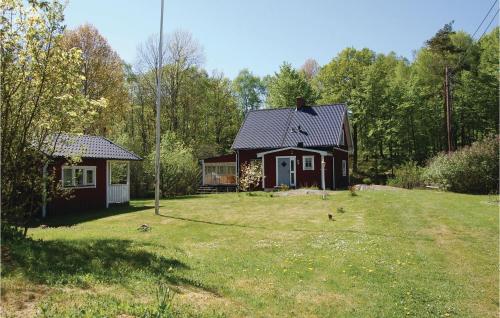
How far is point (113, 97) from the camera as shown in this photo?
36.4 metres

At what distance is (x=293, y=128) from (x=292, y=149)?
9.60ft

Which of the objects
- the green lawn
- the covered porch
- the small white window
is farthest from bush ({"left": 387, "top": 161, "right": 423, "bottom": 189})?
the small white window

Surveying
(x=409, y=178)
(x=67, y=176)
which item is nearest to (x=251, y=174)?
(x=409, y=178)

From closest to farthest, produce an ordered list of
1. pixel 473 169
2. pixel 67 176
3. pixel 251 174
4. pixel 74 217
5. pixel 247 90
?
pixel 74 217, pixel 67 176, pixel 473 169, pixel 251 174, pixel 247 90

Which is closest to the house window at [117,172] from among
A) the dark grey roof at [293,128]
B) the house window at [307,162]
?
the dark grey roof at [293,128]

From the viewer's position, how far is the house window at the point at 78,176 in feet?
63.2

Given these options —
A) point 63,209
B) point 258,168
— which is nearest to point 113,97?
point 258,168

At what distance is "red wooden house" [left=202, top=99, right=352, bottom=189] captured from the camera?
29266 millimetres

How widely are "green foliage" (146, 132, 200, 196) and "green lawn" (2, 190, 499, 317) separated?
12.6 m

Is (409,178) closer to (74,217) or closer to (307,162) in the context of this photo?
(307,162)

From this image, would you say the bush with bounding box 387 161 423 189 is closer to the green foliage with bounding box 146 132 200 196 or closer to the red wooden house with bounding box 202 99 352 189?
the red wooden house with bounding box 202 99 352 189

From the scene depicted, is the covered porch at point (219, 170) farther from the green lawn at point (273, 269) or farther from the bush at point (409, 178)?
the green lawn at point (273, 269)

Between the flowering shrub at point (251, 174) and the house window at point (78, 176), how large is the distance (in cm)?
1075

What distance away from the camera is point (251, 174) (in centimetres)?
2953
